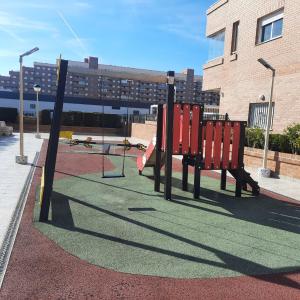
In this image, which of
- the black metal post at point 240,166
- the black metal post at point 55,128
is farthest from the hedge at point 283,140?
the black metal post at point 55,128

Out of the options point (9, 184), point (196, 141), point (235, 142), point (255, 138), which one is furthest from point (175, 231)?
point (255, 138)

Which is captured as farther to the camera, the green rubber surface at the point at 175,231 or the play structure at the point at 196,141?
the play structure at the point at 196,141

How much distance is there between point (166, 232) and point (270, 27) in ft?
42.8

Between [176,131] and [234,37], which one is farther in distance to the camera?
[234,37]

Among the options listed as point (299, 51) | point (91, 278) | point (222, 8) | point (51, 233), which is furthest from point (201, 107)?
point (222, 8)

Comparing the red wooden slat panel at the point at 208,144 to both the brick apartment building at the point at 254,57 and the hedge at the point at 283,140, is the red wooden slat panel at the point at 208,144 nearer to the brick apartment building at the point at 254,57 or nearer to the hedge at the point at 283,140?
the hedge at the point at 283,140

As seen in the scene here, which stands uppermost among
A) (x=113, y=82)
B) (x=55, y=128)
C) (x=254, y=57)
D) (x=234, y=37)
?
(x=234, y=37)

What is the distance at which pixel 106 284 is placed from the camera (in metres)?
3.89

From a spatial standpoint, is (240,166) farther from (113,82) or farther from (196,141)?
(113,82)

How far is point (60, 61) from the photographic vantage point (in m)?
6.37

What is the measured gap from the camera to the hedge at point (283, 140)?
38.4ft

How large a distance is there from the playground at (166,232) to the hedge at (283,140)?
2801 mm

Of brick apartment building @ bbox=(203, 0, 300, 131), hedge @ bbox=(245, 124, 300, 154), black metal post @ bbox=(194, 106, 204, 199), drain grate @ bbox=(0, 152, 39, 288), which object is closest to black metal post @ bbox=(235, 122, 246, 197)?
black metal post @ bbox=(194, 106, 204, 199)

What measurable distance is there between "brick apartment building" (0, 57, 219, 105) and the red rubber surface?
4.08 metres
